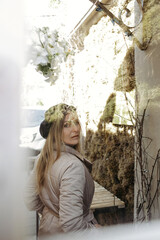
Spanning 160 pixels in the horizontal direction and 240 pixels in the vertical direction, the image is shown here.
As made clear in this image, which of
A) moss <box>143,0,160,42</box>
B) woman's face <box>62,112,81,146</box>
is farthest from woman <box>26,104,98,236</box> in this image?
moss <box>143,0,160,42</box>

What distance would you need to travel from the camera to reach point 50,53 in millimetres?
1164

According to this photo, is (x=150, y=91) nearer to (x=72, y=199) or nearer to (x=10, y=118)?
(x=72, y=199)

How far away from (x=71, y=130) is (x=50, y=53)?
40 centimetres

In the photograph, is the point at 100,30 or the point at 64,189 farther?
the point at 100,30

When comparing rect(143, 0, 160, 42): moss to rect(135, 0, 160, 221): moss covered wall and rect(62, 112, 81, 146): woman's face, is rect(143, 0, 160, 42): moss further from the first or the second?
rect(62, 112, 81, 146): woman's face

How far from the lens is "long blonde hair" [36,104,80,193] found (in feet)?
3.91

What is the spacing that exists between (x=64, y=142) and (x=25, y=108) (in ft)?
1.16

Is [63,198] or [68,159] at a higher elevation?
[68,159]

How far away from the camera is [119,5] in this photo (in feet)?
4.97

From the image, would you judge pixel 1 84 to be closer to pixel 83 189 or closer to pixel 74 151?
pixel 74 151

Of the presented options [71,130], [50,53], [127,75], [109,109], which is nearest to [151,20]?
[127,75]

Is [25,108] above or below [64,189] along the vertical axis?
above

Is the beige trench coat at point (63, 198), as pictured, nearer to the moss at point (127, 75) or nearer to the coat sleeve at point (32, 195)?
the coat sleeve at point (32, 195)

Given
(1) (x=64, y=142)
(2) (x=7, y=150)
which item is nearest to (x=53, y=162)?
(1) (x=64, y=142)
